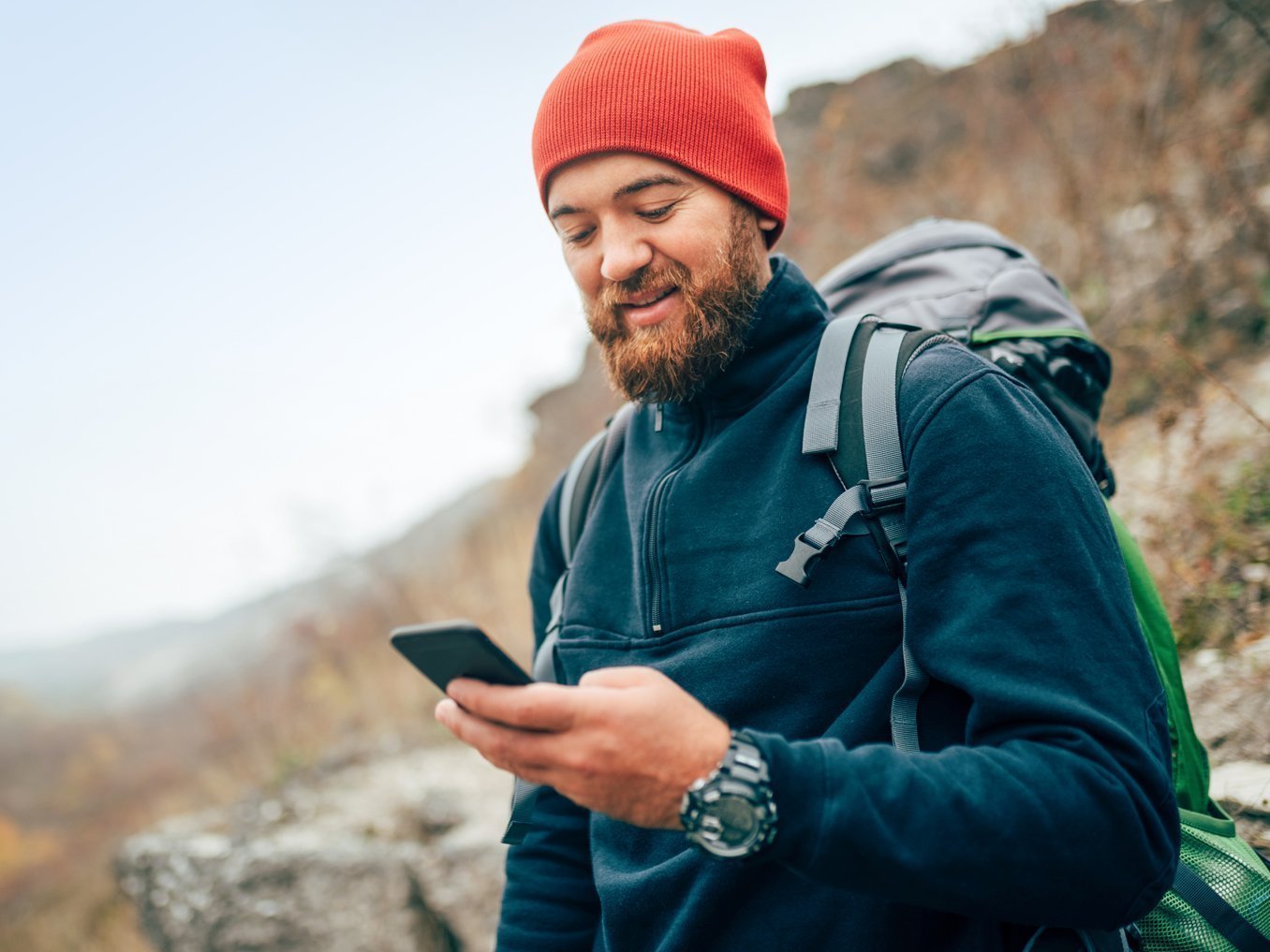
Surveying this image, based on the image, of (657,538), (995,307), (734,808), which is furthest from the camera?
(995,307)

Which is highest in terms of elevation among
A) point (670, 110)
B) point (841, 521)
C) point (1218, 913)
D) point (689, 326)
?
point (670, 110)

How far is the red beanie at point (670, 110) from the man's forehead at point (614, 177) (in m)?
0.02

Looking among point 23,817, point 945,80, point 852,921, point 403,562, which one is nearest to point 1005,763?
point 852,921

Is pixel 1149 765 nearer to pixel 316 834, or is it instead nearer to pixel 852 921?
pixel 852 921

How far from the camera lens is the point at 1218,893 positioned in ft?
3.66

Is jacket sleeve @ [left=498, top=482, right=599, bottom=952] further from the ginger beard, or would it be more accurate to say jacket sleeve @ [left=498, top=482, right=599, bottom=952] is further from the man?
the ginger beard

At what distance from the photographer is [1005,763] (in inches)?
34.4

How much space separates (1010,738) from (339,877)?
13.6ft

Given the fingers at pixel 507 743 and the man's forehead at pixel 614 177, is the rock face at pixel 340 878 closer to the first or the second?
the fingers at pixel 507 743

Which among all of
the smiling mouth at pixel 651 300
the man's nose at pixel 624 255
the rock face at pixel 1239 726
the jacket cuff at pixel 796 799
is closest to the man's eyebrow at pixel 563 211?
the man's nose at pixel 624 255

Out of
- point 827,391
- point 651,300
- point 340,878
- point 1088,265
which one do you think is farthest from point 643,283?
point 1088,265

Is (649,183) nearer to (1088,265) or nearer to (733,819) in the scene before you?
(733,819)

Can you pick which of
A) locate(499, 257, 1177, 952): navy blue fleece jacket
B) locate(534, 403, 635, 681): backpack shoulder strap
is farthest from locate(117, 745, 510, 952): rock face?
locate(534, 403, 635, 681): backpack shoulder strap

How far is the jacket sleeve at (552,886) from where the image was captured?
154 cm
